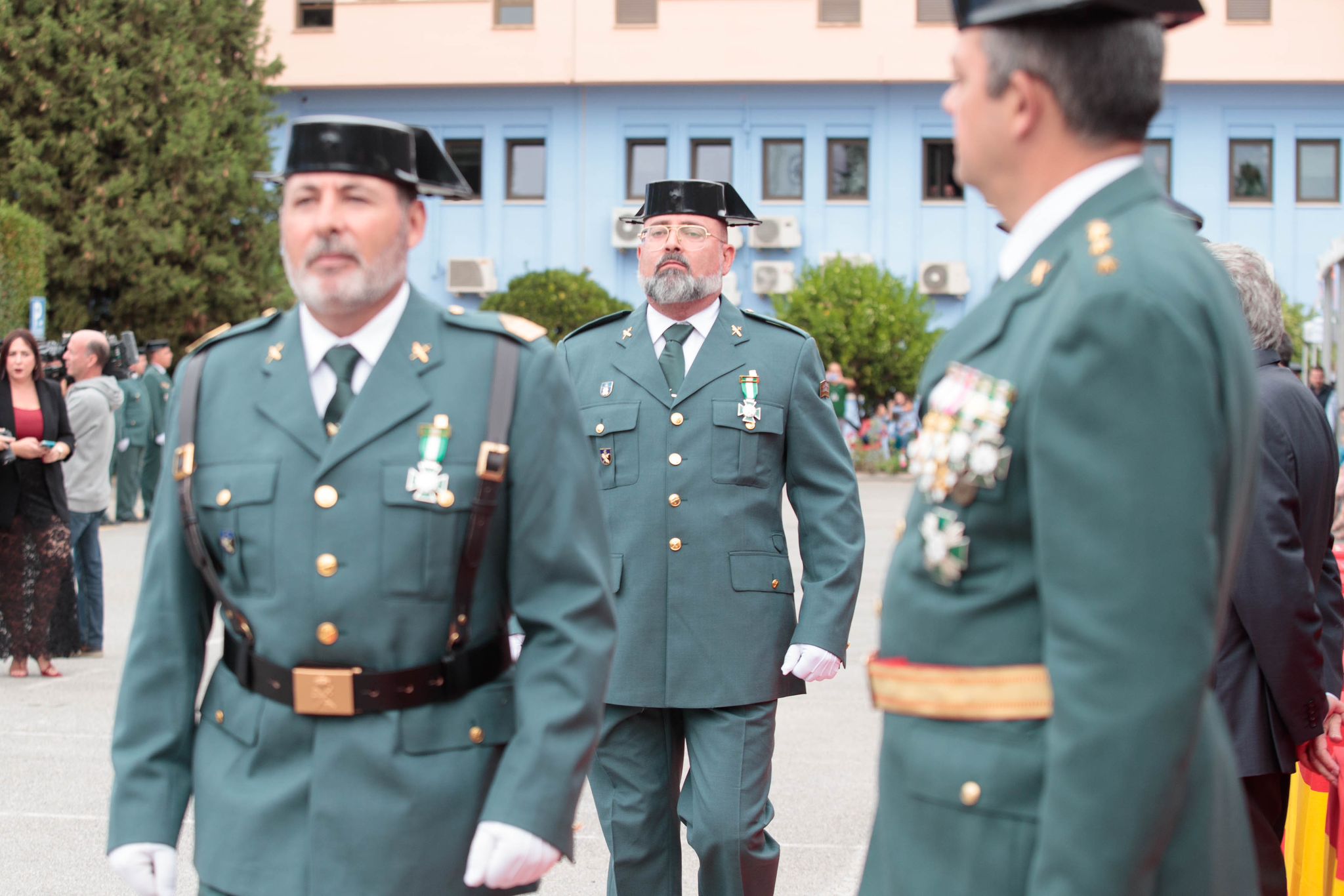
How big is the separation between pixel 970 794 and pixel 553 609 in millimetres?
944

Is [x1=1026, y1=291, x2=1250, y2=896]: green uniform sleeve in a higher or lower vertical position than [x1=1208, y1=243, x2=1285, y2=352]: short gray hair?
lower

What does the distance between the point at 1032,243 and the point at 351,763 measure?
4.66 feet

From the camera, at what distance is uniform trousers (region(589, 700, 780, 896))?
4504mm

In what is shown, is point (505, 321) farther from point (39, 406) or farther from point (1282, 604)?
point (39, 406)

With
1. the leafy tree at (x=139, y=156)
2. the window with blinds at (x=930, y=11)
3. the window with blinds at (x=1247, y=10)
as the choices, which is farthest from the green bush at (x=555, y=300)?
the window with blinds at (x=1247, y=10)

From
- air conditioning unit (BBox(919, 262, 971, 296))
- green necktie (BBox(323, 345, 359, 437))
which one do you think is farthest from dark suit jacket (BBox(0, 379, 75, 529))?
air conditioning unit (BBox(919, 262, 971, 296))

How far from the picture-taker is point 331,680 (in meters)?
2.69

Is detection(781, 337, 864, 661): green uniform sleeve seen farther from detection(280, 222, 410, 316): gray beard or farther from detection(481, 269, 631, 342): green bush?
detection(481, 269, 631, 342): green bush

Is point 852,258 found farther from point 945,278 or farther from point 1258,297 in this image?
point 1258,297

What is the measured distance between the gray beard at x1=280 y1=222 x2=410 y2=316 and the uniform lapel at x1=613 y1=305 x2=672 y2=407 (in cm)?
202

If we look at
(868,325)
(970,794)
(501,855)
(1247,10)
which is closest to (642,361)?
(501,855)

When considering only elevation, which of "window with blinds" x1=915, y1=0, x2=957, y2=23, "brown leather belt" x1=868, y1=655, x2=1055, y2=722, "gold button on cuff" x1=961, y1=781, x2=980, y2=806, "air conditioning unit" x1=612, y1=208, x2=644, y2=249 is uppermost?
"window with blinds" x1=915, y1=0, x2=957, y2=23

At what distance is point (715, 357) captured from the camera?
4855 mm

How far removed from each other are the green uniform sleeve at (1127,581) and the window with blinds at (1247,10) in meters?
37.4
